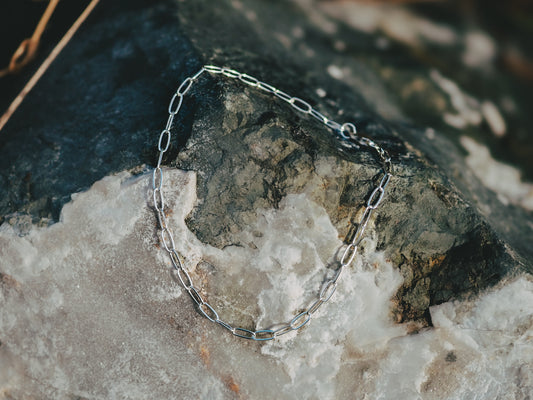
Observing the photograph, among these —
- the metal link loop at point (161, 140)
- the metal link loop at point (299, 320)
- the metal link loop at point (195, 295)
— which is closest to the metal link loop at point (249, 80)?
the metal link loop at point (161, 140)

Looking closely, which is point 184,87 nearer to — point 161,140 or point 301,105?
point 161,140

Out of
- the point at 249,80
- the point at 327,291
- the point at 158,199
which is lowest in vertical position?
the point at 327,291

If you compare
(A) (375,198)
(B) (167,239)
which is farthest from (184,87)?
(A) (375,198)

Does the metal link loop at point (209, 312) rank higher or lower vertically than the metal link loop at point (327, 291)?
lower

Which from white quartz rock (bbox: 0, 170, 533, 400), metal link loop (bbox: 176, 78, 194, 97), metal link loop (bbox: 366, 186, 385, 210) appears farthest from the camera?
metal link loop (bbox: 176, 78, 194, 97)

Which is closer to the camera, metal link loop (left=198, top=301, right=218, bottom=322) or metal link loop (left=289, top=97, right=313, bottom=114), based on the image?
metal link loop (left=198, top=301, right=218, bottom=322)

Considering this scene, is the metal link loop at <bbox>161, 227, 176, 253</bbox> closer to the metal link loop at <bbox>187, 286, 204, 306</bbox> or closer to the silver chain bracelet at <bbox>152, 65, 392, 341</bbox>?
the silver chain bracelet at <bbox>152, 65, 392, 341</bbox>

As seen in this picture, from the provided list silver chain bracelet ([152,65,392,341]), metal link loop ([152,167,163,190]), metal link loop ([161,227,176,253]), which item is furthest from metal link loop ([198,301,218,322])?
metal link loop ([152,167,163,190])

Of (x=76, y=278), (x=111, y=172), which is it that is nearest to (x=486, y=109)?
(x=111, y=172)

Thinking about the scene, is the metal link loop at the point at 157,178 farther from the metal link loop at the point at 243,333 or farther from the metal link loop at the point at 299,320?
the metal link loop at the point at 299,320
